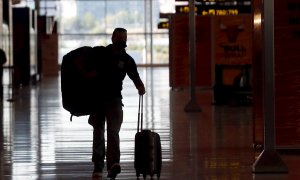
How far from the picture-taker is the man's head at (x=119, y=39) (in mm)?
9820

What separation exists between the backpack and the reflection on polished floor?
108cm

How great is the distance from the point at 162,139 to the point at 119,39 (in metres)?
5.29

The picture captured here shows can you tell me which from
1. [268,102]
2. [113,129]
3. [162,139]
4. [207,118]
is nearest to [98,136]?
[113,129]

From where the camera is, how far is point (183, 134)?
1565cm

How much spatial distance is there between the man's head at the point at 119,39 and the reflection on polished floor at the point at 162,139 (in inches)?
64.5

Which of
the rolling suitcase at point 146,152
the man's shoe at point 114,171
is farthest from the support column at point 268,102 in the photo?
the man's shoe at point 114,171

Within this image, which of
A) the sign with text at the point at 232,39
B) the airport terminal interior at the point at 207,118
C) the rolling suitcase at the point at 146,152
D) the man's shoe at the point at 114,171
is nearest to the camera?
the rolling suitcase at the point at 146,152

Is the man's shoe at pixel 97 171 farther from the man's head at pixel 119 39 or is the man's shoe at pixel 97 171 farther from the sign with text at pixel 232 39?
the sign with text at pixel 232 39

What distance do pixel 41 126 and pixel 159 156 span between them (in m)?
8.40

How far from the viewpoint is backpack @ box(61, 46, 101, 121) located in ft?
31.7

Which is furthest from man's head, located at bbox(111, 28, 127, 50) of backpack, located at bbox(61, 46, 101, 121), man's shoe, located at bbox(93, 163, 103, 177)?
man's shoe, located at bbox(93, 163, 103, 177)

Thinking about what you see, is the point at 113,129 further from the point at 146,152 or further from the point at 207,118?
the point at 207,118

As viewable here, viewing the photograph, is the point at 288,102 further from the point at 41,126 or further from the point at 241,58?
the point at 241,58

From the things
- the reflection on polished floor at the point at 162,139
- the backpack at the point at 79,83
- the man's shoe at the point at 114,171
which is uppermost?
the backpack at the point at 79,83
